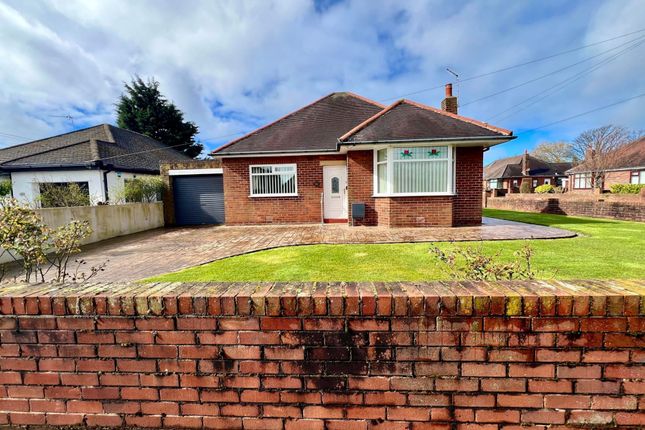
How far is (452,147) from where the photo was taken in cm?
976

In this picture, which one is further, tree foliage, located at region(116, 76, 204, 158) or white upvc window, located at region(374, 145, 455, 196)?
tree foliage, located at region(116, 76, 204, 158)

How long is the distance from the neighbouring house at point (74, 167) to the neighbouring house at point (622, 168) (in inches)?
1419

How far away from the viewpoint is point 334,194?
12.3 metres

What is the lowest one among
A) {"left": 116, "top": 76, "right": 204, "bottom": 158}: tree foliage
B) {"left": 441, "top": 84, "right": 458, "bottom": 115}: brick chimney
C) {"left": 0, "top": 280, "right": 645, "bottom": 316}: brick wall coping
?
{"left": 0, "top": 280, "right": 645, "bottom": 316}: brick wall coping

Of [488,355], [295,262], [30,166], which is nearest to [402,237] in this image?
[295,262]

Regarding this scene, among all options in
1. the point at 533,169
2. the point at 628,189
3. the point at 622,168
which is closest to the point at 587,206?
the point at 628,189

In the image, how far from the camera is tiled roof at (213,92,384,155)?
40.1 ft

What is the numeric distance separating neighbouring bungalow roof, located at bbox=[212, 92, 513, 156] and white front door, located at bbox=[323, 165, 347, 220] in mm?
1101

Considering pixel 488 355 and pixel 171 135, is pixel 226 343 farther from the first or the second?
pixel 171 135

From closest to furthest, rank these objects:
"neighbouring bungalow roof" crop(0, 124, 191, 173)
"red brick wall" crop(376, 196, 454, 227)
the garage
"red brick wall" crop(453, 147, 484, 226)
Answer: "red brick wall" crop(376, 196, 454, 227) → "red brick wall" crop(453, 147, 484, 226) → the garage → "neighbouring bungalow roof" crop(0, 124, 191, 173)

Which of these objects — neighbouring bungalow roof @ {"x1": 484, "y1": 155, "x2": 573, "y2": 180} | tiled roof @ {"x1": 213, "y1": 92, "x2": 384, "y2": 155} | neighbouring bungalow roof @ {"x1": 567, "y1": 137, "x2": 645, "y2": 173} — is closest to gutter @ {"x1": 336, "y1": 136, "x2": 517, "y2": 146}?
tiled roof @ {"x1": 213, "y1": 92, "x2": 384, "y2": 155}

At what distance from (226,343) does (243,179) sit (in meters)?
11.5

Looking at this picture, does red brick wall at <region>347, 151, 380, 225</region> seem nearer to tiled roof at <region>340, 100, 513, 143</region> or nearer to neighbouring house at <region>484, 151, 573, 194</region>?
tiled roof at <region>340, 100, 513, 143</region>

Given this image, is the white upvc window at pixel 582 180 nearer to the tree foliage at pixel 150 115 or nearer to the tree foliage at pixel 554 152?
the tree foliage at pixel 554 152
